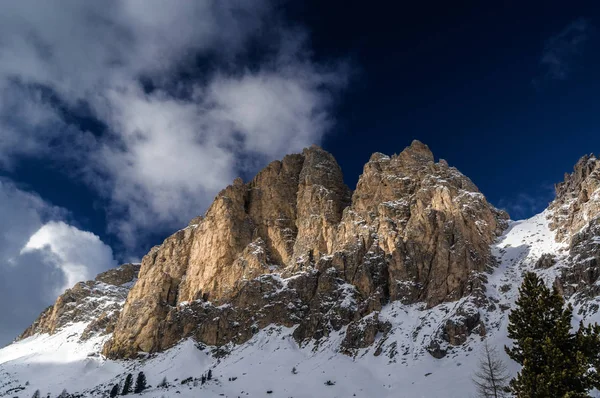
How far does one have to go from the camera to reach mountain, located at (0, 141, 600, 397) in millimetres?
71438

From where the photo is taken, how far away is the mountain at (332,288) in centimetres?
7144

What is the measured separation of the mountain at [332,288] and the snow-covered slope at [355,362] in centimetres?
35

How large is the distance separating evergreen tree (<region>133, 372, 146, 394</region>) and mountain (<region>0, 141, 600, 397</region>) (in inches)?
111

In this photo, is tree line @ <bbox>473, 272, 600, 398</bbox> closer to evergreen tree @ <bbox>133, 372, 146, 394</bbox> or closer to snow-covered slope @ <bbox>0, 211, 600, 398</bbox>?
snow-covered slope @ <bbox>0, 211, 600, 398</bbox>

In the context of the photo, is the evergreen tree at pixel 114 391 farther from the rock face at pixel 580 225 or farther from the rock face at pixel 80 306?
the rock face at pixel 580 225

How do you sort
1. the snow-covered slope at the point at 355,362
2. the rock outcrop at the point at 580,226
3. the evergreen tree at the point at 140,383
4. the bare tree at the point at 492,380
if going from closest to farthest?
the bare tree at the point at 492,380, the snow-covered slope at the point at 355,362, the rock outcrop at the point at 580,226, the evergreen tree at the point at 140,383

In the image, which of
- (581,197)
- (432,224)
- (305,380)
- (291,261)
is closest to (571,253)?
(581,197)

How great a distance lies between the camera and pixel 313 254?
4680 inches

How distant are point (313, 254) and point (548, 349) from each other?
9577 cm

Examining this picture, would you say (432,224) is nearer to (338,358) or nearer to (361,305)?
(361,305)

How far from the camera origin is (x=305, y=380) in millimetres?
75188

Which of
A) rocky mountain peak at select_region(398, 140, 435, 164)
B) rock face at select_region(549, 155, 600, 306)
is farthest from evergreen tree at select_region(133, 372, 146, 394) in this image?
rocky mountain peak at select_region(398, 140, 435, 164)

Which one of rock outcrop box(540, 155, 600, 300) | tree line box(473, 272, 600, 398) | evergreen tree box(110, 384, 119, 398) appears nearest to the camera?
tree line box(473, 272, 600, 398)

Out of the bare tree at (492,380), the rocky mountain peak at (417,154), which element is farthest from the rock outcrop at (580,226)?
the rocky mountain peak at (417,154)
